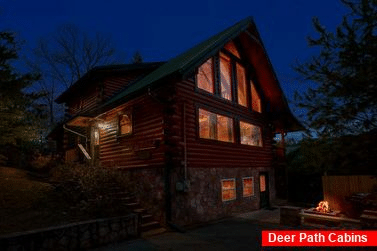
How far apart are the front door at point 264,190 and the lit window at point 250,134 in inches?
81.6

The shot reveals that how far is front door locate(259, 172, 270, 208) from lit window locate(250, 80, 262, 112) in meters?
4.13

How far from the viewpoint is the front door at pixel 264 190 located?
16250 mm

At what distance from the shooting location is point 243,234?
30.5ft

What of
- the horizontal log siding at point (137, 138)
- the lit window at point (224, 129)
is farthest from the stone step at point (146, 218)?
the lit window at point (224, 129)

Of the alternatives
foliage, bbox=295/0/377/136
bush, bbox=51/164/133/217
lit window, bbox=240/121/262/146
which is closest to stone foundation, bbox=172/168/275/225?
lit window, bbox=240/121/262/146

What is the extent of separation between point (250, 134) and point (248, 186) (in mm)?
3150

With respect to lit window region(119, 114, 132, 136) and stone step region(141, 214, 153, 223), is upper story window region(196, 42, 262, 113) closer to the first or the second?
lit window region(119, 114, 132, 136)

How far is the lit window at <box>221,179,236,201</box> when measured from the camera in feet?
42.5

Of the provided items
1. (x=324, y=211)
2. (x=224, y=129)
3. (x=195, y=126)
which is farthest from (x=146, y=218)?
(x=324, y=211)

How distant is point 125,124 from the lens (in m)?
13.7

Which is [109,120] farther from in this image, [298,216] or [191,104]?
[298,216]

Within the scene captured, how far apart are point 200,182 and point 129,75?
1030cm

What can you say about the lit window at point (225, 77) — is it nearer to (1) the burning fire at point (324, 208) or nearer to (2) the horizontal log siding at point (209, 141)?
(2) the horizontal log siding at point (209, 141)

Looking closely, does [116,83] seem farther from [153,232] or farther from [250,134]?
[153,232]
